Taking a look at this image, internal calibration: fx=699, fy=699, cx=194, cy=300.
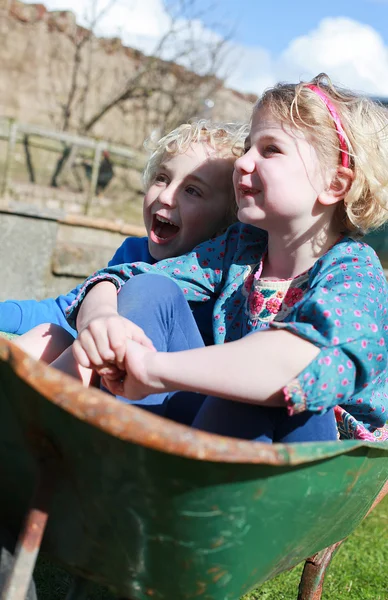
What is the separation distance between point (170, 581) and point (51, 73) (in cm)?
1026

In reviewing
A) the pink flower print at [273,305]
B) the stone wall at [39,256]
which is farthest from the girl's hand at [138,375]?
the stone wall at [39,256]

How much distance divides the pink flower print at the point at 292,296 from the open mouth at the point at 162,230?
0.58m

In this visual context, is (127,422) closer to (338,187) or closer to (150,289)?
(150,289)

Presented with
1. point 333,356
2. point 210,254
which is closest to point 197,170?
point 210,254

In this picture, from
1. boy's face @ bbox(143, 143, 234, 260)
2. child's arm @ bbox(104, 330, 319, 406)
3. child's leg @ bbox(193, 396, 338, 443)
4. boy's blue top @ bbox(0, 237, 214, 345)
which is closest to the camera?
child's arm @ bbox(104, 330, 319, 406)

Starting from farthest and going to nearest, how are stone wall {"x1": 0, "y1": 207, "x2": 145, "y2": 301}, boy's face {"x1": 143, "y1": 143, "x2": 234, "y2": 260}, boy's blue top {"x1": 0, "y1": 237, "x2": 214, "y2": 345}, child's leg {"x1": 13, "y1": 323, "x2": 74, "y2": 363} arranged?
1. stone wall {"x1": 0, "y1": 207, "x2": 145, "y2": 301}
2. boy's blue top {"x1": 0, "y1": 237, "x2": 214, "y2": 345}
3. boy's face {"x1": 143, "y1": 143, "x2": 234, "y2": 260}
4. child's leg {"x1": 13, "y1": 323, "x2": 74, "y2": 363}

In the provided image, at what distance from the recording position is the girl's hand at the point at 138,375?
118 cm

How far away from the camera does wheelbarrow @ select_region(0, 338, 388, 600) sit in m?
0.89

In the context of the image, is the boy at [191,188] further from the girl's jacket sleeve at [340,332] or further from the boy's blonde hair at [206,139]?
the girl's jacket sleeve at [340,332]

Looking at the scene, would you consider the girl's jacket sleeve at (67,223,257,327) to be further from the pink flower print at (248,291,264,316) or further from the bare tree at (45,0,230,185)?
the bare tree at (45,0,230,185)

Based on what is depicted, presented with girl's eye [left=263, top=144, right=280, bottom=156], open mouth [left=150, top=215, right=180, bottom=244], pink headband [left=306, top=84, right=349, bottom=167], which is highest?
pink headband [left=306, top=84, right=349, bottom=167]

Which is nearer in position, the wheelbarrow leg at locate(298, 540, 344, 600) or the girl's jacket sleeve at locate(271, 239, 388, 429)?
the girl's jacket sleeve at locate(271, 239, 388, 429)

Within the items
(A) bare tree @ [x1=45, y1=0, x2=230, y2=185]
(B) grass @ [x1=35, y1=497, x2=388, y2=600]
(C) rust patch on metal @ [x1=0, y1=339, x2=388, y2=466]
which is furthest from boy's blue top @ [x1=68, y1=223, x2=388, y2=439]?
(A) bare tree @ [x1=45, y1=0, x2=230, y2=185]

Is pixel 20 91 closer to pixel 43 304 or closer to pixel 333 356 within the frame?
pixel 43 304
